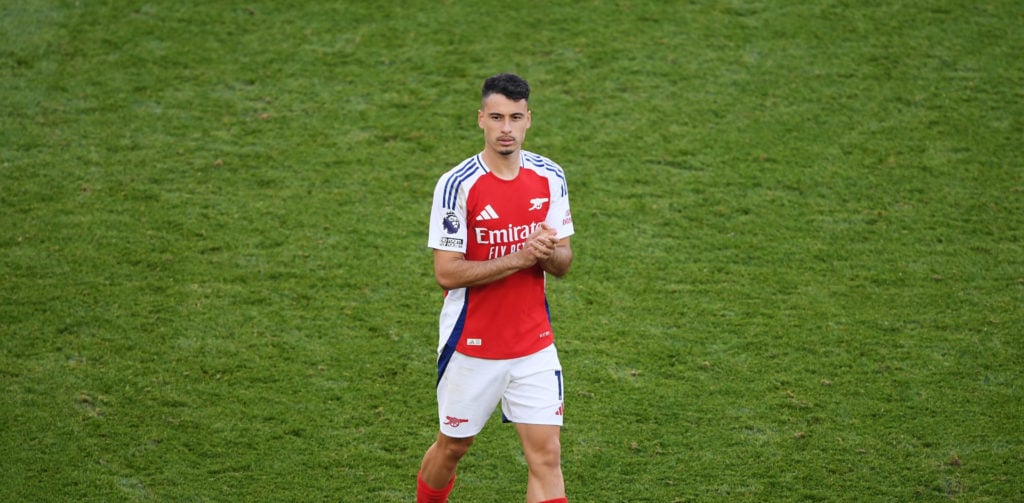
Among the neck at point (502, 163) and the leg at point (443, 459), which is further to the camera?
the leg at point (443, 459)

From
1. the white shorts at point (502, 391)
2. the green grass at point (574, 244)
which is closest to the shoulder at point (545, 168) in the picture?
the white shorts at point (502, 391)

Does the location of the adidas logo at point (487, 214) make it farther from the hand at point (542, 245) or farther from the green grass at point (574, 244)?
the green grass at point (574, 244)

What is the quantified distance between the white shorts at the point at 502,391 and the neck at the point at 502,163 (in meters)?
0.76

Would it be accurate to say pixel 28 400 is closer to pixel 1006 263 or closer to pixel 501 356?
pixel 501 356

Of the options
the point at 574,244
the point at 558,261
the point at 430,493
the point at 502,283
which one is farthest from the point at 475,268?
the point at 574,244

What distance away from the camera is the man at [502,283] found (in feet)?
13.8

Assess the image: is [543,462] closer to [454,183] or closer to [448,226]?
[448,226]

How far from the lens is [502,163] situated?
4.28m

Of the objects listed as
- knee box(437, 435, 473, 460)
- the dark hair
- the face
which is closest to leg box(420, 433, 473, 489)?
knee box(437, 435, 473, 460)

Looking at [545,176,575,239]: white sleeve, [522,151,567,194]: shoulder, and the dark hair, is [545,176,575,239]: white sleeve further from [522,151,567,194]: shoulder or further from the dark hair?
the dark hair

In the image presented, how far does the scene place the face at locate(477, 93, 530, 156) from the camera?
165 inches

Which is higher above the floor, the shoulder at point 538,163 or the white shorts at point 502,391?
the shoulder at point 538,163

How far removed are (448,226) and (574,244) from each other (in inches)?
110

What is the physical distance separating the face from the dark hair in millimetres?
17
